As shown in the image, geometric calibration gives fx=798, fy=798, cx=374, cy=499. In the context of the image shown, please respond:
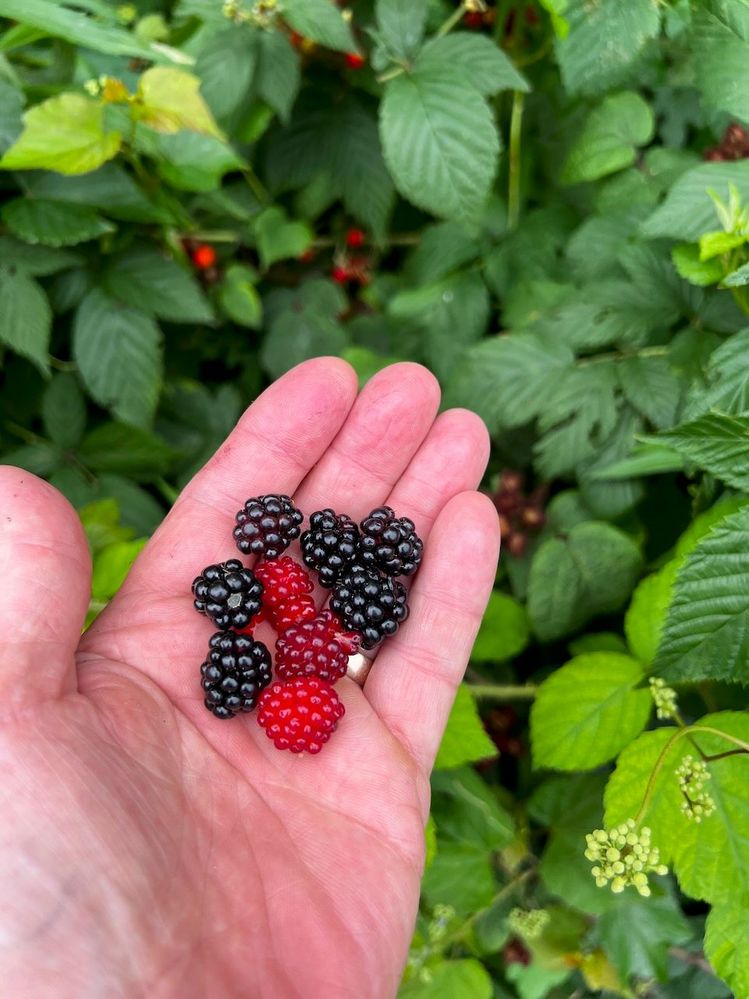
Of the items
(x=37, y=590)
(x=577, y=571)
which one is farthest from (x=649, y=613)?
(x=37, y=590)

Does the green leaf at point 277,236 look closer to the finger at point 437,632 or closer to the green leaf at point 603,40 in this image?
the green leaf at point 603,40

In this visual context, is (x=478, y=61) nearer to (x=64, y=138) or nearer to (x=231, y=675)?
(x=64, y=138)

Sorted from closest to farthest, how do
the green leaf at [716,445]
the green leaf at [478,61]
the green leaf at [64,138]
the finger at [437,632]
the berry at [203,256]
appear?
the green leaf at [716,445], the finger at [437,632], the green leaf at [64,138], the green leaf at [478,61], the berry at [203,256]

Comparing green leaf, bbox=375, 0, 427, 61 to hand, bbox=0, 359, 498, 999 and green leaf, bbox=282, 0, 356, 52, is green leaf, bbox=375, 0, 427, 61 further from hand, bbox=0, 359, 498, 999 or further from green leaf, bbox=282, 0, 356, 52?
hand, bbox=0, 359, 498, 999

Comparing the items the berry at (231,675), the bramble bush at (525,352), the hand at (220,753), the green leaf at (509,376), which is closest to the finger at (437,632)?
the hand at (220,753)

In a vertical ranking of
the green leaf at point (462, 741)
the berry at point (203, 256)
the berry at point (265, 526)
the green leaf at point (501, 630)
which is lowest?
the green leaf at point (501, 630)
